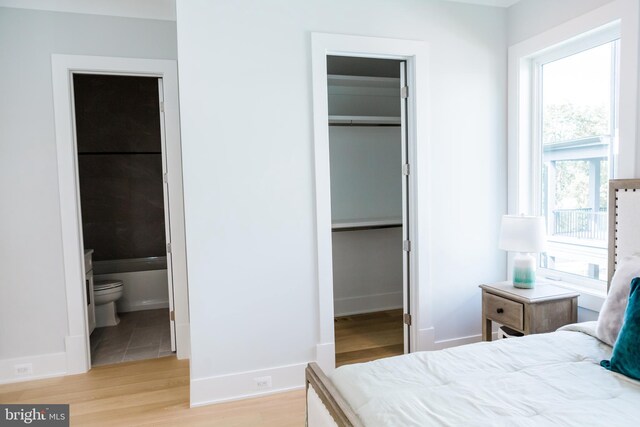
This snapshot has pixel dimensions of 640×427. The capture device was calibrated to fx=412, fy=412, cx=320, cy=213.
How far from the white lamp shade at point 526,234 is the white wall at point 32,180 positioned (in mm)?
3233

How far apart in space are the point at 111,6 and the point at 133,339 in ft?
9.39

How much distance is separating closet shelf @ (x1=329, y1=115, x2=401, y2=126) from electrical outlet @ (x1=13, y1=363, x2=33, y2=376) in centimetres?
327

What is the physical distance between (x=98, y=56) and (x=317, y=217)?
2090 mm

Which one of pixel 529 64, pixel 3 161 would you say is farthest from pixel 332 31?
pixel 3 161

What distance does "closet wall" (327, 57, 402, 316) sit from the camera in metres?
4.41

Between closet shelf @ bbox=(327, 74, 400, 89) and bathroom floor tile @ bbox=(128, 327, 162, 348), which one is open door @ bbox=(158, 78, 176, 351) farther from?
closet shelf @ bbox=(327, 74, 400, 89)

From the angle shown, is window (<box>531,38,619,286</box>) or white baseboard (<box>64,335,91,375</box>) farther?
white baseboard (<box>64,335,91,375</box>)

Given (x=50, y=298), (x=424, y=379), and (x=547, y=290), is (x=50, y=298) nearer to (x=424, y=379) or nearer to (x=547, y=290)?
(x=424, y=379)

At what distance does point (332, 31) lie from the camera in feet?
9.46

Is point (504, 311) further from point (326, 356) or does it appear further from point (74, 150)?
point (74, 150)

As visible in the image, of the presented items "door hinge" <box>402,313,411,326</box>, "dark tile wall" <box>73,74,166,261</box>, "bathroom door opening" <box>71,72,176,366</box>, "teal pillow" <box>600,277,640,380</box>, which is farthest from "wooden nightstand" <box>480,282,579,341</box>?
"dark tile wall" <box>73,74,166,261</box>

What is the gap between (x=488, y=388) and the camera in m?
1.57

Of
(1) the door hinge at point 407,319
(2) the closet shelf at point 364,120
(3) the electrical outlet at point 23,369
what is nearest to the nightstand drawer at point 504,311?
(1) the door hinge at point 407,319

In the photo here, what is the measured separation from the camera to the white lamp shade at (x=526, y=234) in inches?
108
